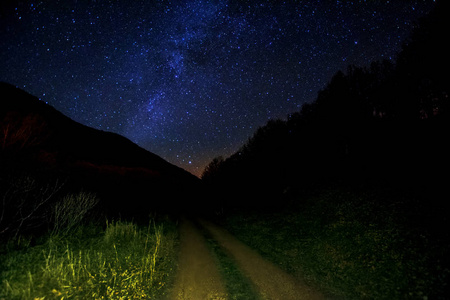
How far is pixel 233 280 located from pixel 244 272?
2.92ft

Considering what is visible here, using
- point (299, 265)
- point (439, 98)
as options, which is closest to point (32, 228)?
point (299, 265)

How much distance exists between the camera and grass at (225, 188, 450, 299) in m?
6.34

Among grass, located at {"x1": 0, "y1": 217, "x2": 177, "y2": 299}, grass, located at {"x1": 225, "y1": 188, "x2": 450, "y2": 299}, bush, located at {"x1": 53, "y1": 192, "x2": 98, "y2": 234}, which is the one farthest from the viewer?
bush, located at {"x1": 53, "y1": 192, "x2": 98, "y2": 234}

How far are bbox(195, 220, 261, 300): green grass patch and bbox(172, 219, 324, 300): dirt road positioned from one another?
181mm

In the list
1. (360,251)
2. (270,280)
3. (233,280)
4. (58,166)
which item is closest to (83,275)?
(233,280)

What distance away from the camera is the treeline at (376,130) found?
15570 mm

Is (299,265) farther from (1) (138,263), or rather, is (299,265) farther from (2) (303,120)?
(2) (303,120)

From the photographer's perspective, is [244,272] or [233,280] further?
[244,272]

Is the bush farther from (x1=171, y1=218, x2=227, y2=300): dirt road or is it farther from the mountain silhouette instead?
(x1=171, y1=218, x2=227, y2=300): dirt road

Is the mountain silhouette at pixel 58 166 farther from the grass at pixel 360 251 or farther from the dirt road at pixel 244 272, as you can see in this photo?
the grass at pixel 360 251

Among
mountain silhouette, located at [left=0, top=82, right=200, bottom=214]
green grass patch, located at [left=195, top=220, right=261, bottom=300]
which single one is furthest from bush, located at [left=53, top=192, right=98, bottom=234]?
green grass patch, located at [left=195, top=220, right=261, bottom=300]

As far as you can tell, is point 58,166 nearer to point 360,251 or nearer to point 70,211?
point 70,211

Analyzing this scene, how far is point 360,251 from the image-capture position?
906 centimetres

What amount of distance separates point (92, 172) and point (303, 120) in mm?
40890
